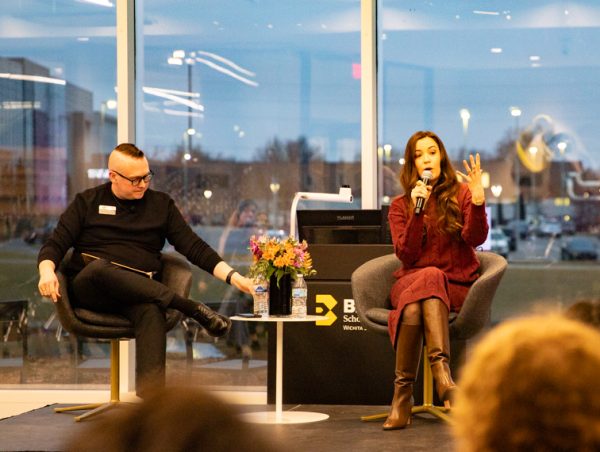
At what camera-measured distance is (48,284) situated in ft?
14.5

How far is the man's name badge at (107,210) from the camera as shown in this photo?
15.7 ft

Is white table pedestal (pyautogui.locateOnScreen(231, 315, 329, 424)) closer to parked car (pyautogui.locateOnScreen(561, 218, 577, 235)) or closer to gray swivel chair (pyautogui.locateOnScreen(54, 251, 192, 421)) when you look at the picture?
gray swivel chair (pyautogui.locateOnScreen(54, 251, 192, 421))

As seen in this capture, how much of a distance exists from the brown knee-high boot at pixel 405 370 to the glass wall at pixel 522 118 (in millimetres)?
1333

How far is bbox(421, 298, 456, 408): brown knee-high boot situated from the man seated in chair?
91cm

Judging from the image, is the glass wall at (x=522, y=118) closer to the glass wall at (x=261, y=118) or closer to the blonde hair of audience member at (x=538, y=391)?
the glass wall at (x=261, y=118)

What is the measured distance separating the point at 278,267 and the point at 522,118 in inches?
75.3

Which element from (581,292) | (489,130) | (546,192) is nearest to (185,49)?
(489,130)

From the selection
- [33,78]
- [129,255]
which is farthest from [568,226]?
[33,78]

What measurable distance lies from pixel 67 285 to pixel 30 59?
1997mm

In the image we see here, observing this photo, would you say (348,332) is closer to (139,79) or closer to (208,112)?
(208,112)

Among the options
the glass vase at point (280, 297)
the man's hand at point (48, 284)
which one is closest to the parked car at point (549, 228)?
the glass vase at point (280, 297)

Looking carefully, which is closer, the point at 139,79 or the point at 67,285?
the point at 67,285

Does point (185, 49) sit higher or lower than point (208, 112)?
higher

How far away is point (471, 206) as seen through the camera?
4469 mm
